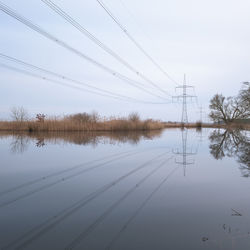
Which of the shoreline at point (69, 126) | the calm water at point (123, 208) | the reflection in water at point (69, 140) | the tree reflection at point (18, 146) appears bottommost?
the calm water at point (123, 208)

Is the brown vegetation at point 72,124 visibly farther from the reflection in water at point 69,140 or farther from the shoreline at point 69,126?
the reflection in water at point 69,140

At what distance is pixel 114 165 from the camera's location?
7578 millimetres

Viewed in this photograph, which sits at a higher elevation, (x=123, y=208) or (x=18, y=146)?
(x=18, y=146)

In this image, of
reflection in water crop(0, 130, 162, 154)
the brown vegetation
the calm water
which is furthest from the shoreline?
the calm water

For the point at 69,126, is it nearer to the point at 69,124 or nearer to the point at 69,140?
the point at 69,124

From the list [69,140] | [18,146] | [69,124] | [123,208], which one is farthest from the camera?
[69,124]

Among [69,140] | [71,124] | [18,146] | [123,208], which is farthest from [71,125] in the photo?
[123,208]

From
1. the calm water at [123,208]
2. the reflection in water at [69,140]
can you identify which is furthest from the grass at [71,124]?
the calm water at [123,208]

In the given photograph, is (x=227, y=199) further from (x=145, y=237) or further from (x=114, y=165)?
(x=114, y=165)

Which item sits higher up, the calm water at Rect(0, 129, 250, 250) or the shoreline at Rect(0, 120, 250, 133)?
the shoreline at Rect(0, 120, 250, 133)

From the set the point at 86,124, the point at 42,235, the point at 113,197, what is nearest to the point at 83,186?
the point at 113,197

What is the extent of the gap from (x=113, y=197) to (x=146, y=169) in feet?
9.27

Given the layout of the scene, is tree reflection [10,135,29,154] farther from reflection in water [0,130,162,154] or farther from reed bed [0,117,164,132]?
reed bed [0,117,164,132]

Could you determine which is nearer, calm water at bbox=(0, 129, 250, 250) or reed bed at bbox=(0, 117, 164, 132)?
calm water at bbox=(0, 129, 250, 250)
